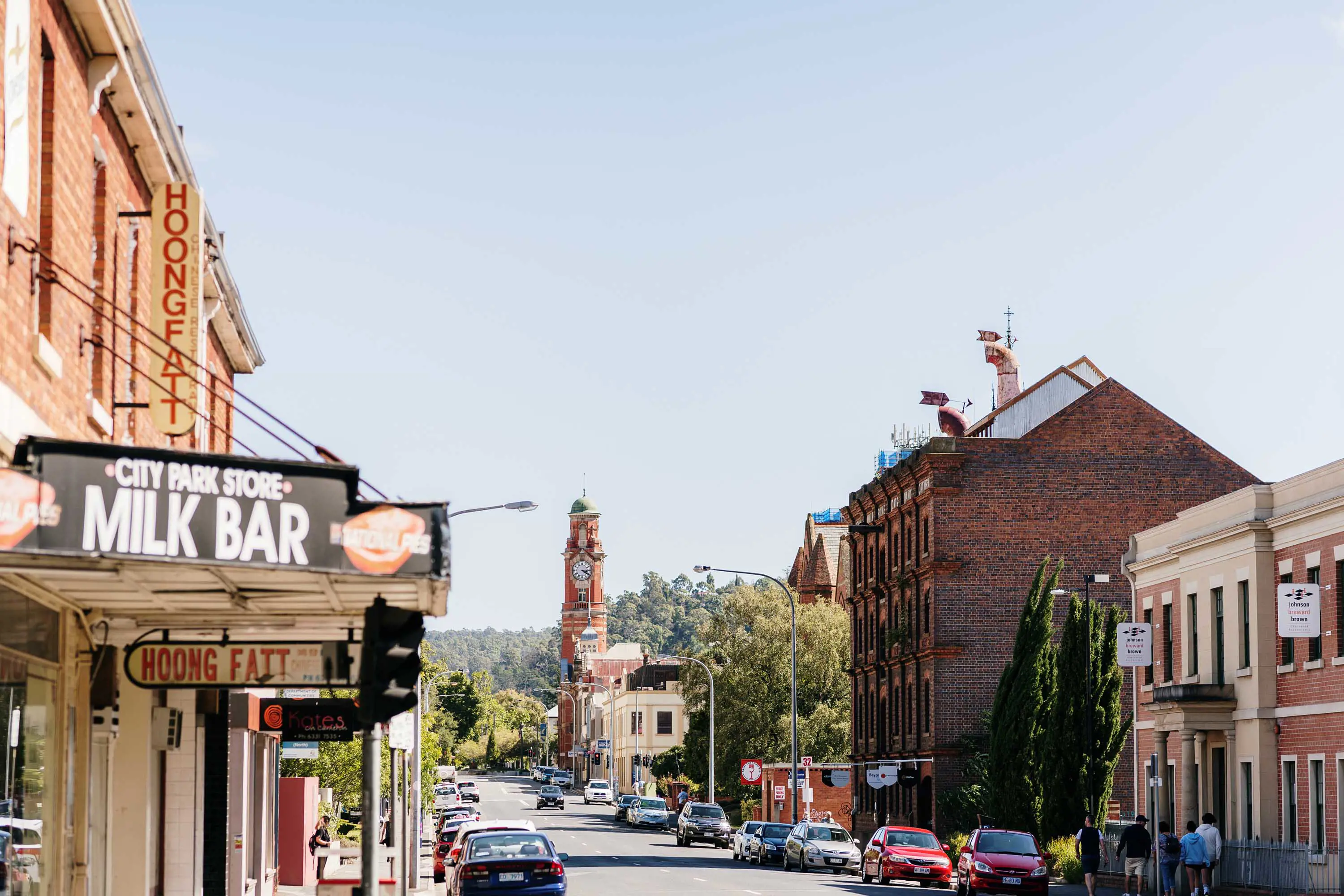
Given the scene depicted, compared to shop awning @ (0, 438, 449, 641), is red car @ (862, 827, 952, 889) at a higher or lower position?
Result: lower

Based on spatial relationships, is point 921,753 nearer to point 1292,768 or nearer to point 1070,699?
point 1070,699

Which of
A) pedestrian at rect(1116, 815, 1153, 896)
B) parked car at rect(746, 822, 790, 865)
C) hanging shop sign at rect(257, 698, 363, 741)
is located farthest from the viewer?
parked car at rect(746, 822, 790, 865)

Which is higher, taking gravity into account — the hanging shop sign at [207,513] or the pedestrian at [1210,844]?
the hanging shop sign at [207,513]

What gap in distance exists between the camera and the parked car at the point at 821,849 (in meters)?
49.2

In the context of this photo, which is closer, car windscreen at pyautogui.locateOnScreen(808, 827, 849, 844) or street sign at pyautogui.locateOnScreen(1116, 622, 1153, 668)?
street sign at pyautogui.locateOnScreen(1116, 622, 1153, 668)

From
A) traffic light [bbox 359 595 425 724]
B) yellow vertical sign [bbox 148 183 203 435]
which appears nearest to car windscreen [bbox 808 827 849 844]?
yellow vertical sign [bbox 148 183 203 435]

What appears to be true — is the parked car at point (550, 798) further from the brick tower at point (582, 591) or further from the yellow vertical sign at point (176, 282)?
the yellow vertical sign at point (176, 282)

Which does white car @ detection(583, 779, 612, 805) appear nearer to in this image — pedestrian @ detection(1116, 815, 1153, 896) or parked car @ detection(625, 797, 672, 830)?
parked car @ detection(625, 797, 672, 830)

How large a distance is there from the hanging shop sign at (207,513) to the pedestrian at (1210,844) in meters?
27.5

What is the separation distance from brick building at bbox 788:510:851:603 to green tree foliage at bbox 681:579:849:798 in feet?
57.4

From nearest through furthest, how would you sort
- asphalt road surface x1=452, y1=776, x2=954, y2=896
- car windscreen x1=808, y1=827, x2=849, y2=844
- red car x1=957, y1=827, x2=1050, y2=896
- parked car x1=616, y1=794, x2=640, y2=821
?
1. red car x1=957, y1=827, x2=1050, y2=896
2. asphalt road surface x1=452, y1=776, x2=954, y2=896
3. car windscreen x1=808, y1=827, x2=849, y2=844
4. parked car x1=616, y1=794, x2=640, y2=821

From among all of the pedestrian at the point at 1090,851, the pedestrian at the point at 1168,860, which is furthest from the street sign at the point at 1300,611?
the pedestrian at the point at 1090,851

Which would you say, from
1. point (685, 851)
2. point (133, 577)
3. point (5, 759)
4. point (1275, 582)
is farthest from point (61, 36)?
point (685, 851)

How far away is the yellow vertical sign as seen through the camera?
16734mm
